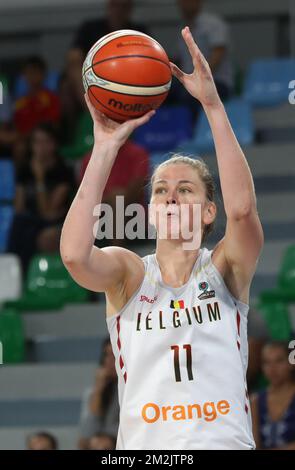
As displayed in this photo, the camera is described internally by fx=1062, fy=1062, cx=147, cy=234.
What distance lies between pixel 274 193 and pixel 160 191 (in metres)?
4.85

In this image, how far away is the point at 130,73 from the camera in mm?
3602

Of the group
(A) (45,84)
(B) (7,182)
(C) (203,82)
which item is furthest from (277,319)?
(A) (45,84)

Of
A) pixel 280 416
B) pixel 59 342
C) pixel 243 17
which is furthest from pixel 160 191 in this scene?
pixel 243 17

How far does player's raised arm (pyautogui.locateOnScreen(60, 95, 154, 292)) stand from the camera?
3.29 metres

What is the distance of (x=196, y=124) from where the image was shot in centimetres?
889

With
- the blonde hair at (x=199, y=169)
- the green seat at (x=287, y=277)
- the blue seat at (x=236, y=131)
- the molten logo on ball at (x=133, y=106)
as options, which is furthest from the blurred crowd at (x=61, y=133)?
the molten logo on ball at (x=133, y=106)

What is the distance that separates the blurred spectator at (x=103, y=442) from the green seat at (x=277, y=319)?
1.35 m

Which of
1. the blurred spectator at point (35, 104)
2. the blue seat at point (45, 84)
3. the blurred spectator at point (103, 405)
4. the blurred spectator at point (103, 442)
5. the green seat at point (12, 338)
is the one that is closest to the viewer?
the blurred spectator at point (103, 442)

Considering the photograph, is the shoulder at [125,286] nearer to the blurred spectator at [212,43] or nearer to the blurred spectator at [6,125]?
the blurred spectator at [212,43]

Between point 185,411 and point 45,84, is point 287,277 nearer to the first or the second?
point 45,84

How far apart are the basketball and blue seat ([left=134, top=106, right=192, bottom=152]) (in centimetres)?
529

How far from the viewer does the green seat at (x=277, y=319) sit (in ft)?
22.5

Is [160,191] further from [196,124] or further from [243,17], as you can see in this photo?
[243,17]
